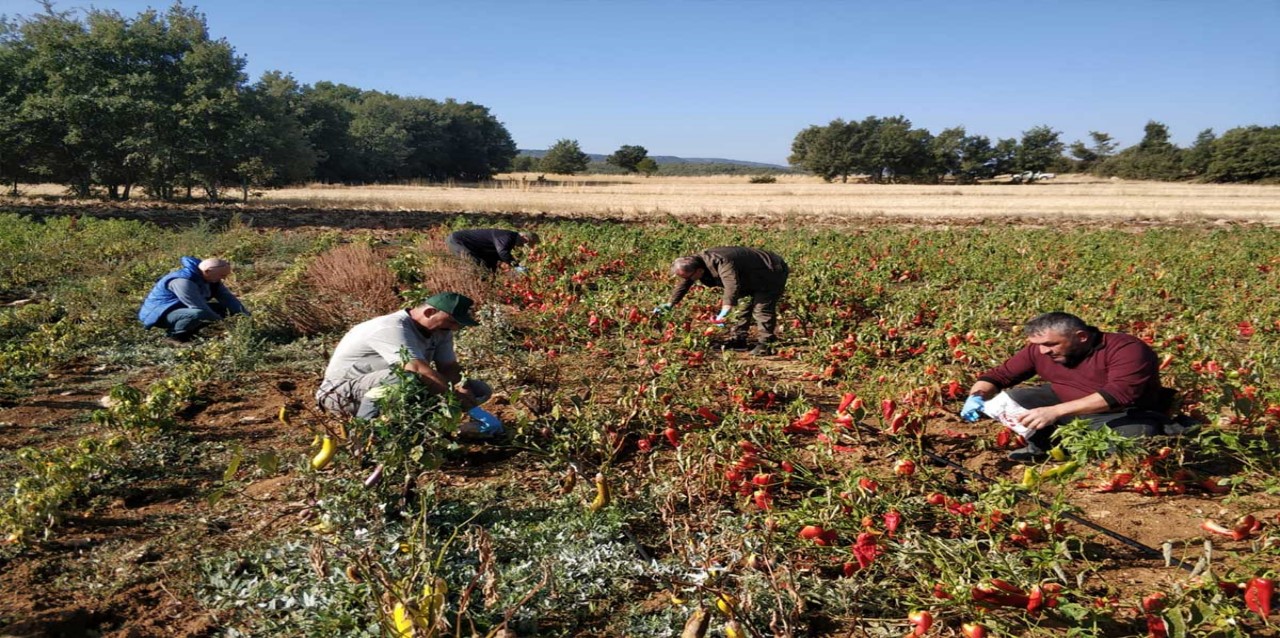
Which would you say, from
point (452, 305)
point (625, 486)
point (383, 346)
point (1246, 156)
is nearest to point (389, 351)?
point (383, 346)

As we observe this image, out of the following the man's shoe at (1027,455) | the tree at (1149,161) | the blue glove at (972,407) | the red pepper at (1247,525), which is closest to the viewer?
the red pepper at (1247,525)

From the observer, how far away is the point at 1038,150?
61.2 meters

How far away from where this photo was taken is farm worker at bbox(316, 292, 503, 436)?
3.69 m

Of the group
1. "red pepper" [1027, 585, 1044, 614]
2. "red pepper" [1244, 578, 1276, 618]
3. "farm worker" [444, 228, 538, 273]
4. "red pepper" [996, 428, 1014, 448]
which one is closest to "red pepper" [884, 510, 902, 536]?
"red pepper" [1027, 585, 1044, 614]

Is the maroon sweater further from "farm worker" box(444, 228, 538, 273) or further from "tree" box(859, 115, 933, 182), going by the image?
"tree" box(859, 115, 933, 182)

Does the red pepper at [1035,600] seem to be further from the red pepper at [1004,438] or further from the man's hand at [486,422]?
the man's hand at [486,422]

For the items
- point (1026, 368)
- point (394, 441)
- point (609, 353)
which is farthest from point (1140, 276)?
point (394, 441)

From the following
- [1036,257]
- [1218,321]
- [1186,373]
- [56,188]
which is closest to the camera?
[1186,373]

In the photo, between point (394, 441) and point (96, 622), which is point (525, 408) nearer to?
point (394, 441)

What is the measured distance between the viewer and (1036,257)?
10.0m

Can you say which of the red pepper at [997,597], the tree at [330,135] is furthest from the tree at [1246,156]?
the red pepper at [997,597]

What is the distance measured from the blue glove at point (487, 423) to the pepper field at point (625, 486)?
0.11 m

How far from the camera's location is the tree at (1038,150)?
2399 inches

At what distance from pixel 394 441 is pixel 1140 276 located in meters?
8.67
